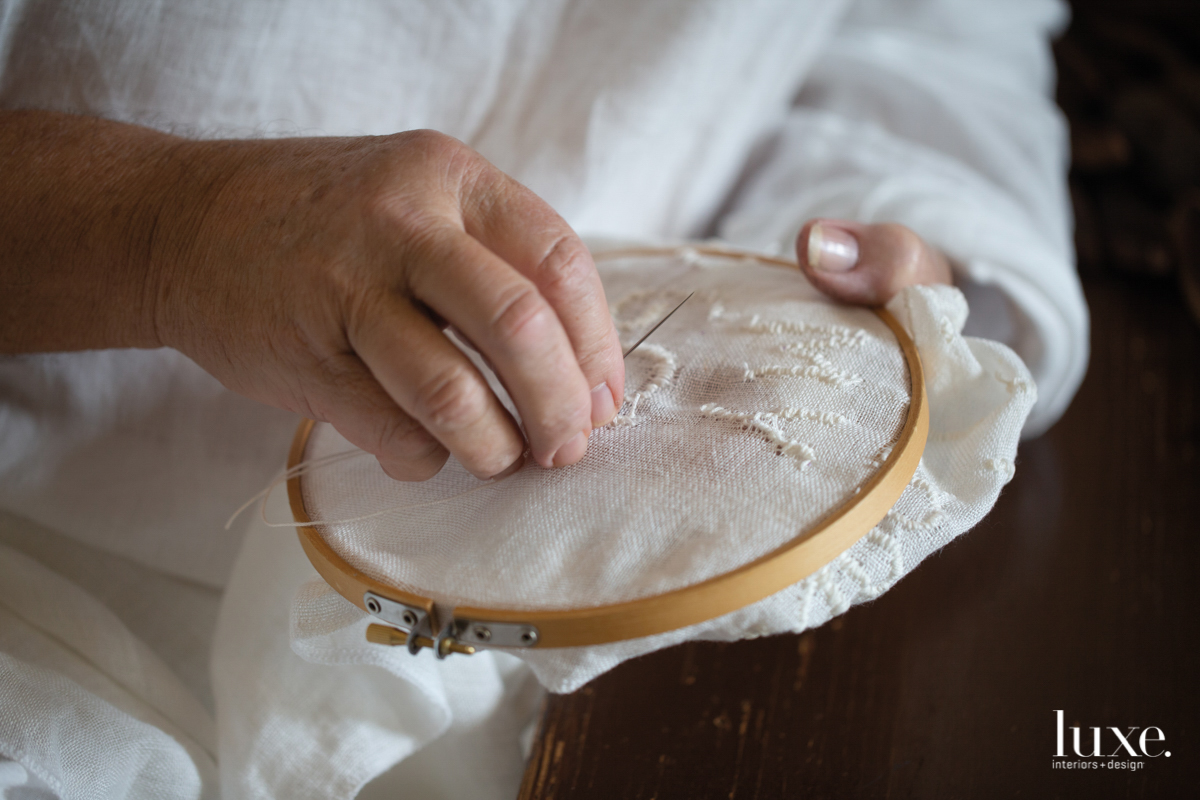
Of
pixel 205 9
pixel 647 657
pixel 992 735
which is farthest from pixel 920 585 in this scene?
pixel 205 9

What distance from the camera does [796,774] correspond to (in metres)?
0.59

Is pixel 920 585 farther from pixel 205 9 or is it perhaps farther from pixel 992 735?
pixel 205 9

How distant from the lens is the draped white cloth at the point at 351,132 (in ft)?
2.02

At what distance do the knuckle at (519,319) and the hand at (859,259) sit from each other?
0.30 metres

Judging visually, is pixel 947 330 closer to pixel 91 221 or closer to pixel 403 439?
pixel 403 439

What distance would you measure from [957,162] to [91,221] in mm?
1060

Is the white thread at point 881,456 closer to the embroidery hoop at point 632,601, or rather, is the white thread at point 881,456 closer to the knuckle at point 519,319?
the embroidery hoop at point 632,601

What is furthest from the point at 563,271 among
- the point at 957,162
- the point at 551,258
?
the point at 957,162

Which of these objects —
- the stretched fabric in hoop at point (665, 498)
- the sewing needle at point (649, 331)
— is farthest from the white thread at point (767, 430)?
the sewing needle at point (649, 331)

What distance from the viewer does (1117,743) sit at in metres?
0.58

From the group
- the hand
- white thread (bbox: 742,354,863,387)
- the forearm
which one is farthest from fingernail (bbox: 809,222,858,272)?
the forearm

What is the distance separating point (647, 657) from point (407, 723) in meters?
0.22

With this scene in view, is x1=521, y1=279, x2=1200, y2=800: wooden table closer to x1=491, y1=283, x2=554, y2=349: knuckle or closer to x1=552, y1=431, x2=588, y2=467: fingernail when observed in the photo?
x1=552, y1=431, x2=588, y2=467: fingernail

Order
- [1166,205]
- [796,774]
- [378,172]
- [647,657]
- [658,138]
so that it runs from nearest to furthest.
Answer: [378,172]
[796,774]
[647,657]
[658,138]
[1166,205]
